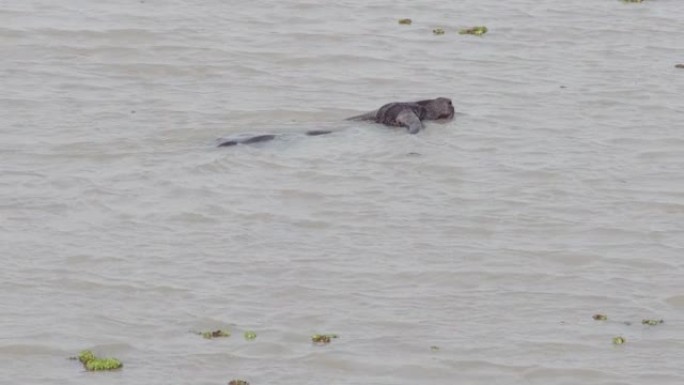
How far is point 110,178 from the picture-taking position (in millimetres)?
11812

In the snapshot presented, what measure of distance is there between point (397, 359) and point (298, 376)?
1.93 feet

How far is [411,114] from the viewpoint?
13.5 meters

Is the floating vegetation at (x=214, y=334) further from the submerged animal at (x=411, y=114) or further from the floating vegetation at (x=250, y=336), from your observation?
the submerged animal at (x=411, y=114)

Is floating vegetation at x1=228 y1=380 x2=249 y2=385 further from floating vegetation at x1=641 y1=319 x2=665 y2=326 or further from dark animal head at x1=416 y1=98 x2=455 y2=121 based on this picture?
dark animal head at x1=416 y1=98 x2=455 y2=121

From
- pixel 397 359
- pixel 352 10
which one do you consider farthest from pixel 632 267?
pixel 352 10

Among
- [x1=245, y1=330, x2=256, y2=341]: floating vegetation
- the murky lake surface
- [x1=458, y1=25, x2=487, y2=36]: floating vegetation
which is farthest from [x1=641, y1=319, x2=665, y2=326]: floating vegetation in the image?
[x1=458, y1=25, x2=487, y2=36]: floating vegetation

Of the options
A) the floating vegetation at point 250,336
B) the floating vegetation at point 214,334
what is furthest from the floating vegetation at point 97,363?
the floating vegetation at point 250,336

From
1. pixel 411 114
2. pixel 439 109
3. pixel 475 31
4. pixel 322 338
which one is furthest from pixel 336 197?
pixel 475 31

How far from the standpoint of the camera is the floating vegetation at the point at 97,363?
8344mm

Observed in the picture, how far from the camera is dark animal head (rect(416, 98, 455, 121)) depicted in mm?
13703

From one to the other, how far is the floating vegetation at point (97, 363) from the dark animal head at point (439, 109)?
5851 millimetres

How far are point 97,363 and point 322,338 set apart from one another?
1.28 meters

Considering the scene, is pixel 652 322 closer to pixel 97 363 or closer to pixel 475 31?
pixel 97 363

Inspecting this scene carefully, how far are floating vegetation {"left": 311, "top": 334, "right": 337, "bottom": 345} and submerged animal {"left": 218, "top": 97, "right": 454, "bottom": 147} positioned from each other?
4.40 metres
